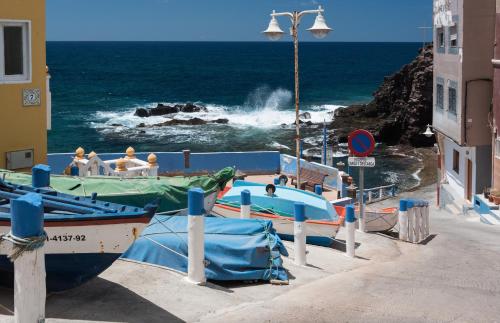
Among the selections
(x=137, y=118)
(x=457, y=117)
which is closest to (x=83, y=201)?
(x=457, y=117)

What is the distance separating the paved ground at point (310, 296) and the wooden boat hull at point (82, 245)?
38 cm

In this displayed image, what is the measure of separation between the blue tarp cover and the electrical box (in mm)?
3979

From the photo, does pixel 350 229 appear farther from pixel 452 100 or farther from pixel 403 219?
pixel 452 100

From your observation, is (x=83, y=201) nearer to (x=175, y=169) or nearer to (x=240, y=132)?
(x=175, y=169)

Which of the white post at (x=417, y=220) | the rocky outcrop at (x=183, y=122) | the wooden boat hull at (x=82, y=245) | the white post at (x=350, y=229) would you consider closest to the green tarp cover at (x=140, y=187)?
the white post at (x=350, y=229)

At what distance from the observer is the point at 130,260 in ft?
34.4

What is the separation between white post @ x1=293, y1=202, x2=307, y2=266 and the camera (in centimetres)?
1170

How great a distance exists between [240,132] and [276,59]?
133 metres

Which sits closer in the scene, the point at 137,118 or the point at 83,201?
the point at 83,201

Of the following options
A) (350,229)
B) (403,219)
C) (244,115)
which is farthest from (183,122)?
(350,229)

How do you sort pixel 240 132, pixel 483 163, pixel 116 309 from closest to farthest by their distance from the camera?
pixel 116 309 → pixel 483 163 → pixel 240 132

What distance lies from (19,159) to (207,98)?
92.3 metres

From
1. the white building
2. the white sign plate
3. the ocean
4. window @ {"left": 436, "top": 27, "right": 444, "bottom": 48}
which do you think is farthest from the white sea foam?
the white sign plate

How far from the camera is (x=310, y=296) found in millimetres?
9484
